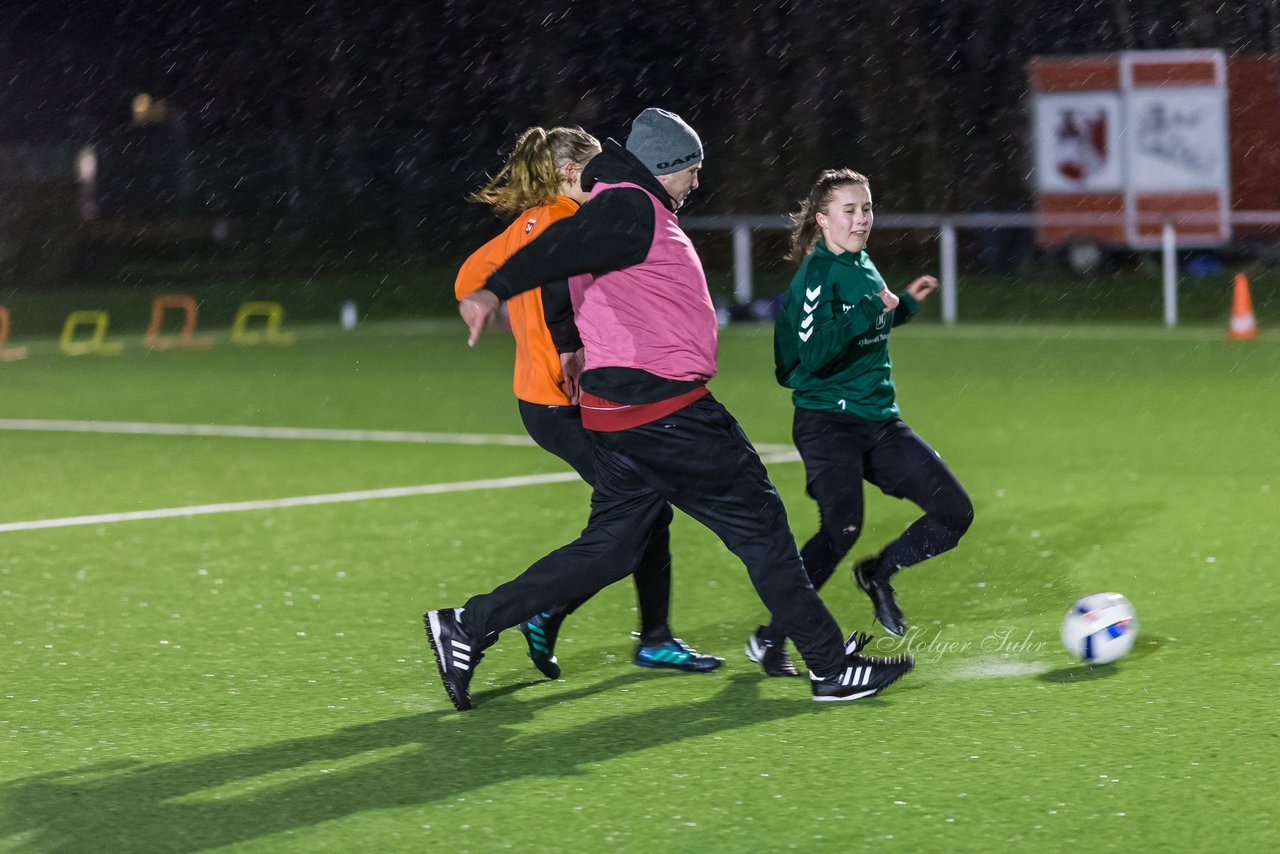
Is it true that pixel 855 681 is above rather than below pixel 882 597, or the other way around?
below

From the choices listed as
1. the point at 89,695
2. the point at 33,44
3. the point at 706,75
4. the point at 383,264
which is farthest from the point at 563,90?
the point at 89,695

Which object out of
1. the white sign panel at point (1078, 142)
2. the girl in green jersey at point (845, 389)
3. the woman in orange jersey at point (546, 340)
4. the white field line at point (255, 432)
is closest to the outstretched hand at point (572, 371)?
the woman in orange jersey at point (546, 340)

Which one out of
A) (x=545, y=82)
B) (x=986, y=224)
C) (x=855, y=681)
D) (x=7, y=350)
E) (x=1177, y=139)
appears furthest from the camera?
(x=545, y=82)

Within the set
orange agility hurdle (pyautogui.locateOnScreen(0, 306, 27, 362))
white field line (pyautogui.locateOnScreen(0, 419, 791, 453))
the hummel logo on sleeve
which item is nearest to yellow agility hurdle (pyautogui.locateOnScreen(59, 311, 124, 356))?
orange agility hurdle (pyautogui.locateOnScreen(0, 306, 27, 362))

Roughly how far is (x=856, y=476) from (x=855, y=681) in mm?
926

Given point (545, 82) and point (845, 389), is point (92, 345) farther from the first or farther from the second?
point (845, 389)

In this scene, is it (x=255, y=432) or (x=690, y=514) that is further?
(x=255, y=432)

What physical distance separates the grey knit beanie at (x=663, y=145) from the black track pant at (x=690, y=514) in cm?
72

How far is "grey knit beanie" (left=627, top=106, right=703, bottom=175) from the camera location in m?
5.93

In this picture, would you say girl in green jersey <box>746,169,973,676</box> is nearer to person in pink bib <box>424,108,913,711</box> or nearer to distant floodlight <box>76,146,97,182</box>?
person in pink bib <box>424,108,913,711</box>

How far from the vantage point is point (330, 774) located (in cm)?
566

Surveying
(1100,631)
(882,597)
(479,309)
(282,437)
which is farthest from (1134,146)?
(479,309)

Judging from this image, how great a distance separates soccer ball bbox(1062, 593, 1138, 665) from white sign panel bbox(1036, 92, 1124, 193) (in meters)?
24.5

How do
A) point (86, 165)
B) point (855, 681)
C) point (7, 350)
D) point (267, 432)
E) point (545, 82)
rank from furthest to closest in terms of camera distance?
point (545, 82) < point (86, 165) < point (7, 350) < point (267, 432) < point (855, 681)
